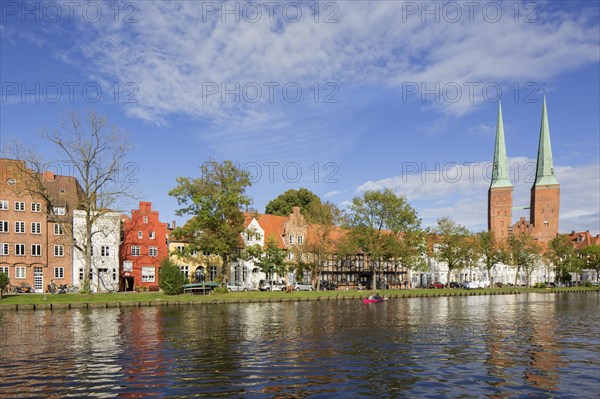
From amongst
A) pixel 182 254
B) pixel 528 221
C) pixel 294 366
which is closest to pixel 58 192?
pixel 182 254

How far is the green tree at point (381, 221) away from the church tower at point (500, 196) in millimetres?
107782

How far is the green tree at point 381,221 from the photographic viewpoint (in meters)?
88.2

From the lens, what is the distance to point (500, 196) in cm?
18612

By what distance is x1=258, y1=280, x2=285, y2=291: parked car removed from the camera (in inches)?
3467

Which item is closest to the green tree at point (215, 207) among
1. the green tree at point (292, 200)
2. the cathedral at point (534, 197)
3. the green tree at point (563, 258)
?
the green tree at point (292, 200)

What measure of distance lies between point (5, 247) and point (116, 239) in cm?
1602

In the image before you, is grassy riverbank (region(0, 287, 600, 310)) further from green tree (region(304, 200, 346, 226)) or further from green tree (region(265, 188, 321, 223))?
green tree (region(265, 188, 321, 223))

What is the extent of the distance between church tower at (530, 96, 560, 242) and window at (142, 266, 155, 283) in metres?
144

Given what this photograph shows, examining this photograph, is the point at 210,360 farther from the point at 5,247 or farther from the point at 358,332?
the point at 5,247

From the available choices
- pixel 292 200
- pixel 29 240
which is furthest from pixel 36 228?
pixel 292 200

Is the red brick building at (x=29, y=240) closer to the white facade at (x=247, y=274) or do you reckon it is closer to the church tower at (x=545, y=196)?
the white facade at (x=247, y=274)

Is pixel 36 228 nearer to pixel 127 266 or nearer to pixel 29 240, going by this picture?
pixel 29 240

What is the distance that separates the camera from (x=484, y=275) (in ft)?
472

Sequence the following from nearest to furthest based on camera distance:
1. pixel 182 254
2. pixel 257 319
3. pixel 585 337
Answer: pixel 585 337 < pixel 257 319 < pixel 182 254
